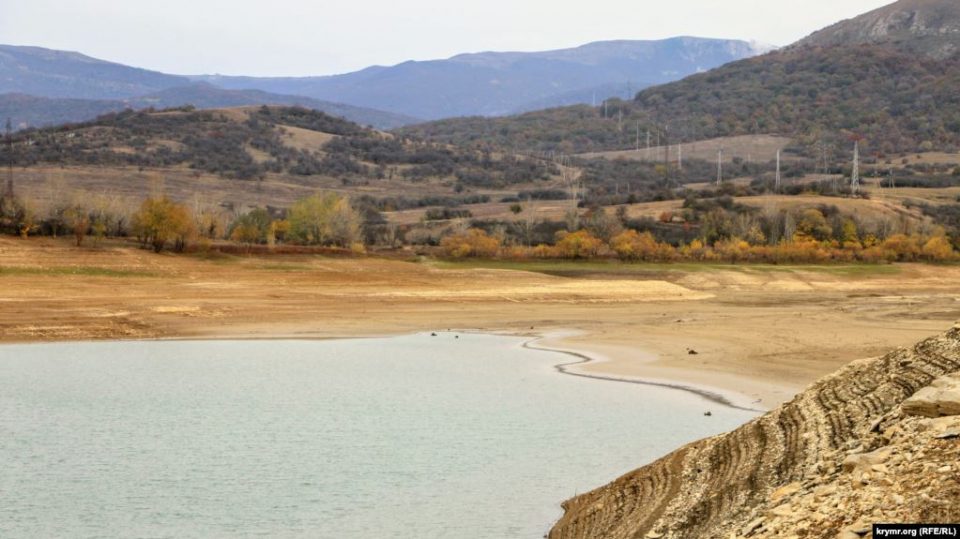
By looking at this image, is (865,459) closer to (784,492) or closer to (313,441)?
(784,492)

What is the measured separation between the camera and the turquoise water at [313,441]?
16.5m

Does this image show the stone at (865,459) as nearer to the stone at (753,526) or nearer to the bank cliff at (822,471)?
the bank cliff at (822,471)

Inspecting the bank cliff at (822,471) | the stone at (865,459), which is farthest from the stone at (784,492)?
the stone at (865,459)

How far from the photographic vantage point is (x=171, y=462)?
19.8 metres

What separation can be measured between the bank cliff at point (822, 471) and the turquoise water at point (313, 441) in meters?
1.58

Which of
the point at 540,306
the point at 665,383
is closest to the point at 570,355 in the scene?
the point at 665,383

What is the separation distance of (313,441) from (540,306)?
29181mm

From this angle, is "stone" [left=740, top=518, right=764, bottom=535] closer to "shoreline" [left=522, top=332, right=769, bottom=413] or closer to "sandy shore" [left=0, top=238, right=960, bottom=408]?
"shoreline" [left=522, top=332, right=769, bottom=413]

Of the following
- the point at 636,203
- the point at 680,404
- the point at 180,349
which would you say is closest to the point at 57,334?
the point at 180,349

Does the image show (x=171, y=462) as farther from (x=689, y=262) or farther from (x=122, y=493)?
(x=689, y=262)

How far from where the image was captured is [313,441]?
70.9 feet

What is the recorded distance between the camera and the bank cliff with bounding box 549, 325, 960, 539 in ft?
35.0

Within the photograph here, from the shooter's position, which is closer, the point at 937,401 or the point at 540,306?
the point at 937,401

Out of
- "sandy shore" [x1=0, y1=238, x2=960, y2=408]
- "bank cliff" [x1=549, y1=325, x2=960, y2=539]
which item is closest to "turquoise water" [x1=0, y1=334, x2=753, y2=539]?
"bank cliff" [x1=549, y1=325, x2=960, y2=539]
